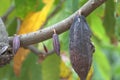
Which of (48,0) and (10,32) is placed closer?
(48,0)

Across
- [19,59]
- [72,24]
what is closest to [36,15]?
[19,59]

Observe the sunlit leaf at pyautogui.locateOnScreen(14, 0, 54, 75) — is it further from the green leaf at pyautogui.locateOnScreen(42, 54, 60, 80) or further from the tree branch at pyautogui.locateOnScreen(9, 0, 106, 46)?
the tree branch at pyautogui.locateOnScreen(9, 0, 106, 46)

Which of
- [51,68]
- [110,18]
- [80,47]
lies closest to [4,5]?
[51,68]

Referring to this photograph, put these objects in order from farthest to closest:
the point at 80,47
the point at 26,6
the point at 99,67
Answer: the point at 99,67 < the point at 26,6 < the point at 80,47

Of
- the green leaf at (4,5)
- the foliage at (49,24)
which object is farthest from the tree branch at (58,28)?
the green leaf at (4,5)

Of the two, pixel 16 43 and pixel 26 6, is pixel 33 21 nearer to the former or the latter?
pixel 26 6

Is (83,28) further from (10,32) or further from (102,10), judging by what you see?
(10,32)

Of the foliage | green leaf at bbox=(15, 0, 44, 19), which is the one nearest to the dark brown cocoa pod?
the foliage
